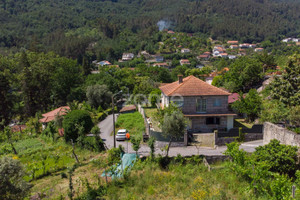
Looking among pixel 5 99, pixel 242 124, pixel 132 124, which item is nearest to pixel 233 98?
pixel 242 124

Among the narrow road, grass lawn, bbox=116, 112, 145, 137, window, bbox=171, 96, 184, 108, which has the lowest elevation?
the narrow road

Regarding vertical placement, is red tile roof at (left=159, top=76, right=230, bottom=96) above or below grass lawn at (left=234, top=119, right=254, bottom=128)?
above

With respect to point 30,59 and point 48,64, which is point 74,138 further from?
point 30,59

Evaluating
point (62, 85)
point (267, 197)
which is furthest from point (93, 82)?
point (267, 197)

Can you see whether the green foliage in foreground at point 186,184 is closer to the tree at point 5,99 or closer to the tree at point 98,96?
the tree at point 98,96

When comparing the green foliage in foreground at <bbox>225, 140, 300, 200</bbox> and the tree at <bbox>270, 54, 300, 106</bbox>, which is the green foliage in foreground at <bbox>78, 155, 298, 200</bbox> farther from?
the tree at <bbox>270, 54, 300, 106</bbox>

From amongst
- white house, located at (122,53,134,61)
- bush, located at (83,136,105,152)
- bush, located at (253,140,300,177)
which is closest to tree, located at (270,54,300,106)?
A: bush, located at (253,140,300,177)

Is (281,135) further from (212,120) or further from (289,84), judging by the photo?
(289,84)
